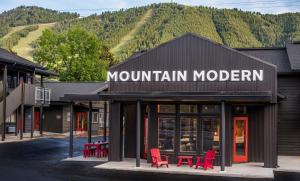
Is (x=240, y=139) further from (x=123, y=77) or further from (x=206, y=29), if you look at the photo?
(x=206, y=29)

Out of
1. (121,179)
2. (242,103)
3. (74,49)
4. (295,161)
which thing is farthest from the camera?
(74,49)

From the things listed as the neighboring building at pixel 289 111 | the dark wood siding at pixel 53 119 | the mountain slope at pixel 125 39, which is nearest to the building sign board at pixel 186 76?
the neighboring building at pixel 289 111

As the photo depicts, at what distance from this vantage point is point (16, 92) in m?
39.6

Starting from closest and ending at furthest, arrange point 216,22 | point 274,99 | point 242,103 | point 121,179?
point 121,179, point 274,99, point 242,103, point 216,22

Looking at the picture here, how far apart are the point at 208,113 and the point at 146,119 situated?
11.7ft

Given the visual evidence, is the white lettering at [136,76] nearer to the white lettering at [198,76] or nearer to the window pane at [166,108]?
the window pane at [166,108]

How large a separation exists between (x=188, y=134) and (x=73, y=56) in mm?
52382

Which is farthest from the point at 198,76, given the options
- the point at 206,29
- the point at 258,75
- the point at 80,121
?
the point at 206,29

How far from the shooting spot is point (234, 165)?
23.7 m

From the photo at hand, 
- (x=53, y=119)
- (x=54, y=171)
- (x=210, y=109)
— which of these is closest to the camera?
(x=54, y=171)

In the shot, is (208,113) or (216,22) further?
(216,22)

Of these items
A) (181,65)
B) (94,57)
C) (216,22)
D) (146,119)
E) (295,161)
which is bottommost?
(295,161)

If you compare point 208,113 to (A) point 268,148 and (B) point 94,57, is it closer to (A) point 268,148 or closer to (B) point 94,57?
(A) point 268,148

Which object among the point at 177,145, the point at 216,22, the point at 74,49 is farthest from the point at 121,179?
the point at 216,22
